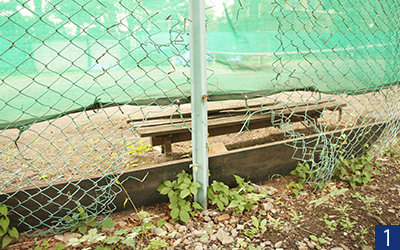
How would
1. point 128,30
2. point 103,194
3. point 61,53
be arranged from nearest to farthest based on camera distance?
point 61,53 → point 128,30 → point 103,194

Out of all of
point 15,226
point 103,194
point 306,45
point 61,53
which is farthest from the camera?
point 306,45

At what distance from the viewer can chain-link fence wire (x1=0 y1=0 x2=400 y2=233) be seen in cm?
137

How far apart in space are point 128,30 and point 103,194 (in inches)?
40.9

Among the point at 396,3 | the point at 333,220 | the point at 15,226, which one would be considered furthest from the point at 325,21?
the point at 15,226

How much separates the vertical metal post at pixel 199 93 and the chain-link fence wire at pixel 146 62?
2.2 inches

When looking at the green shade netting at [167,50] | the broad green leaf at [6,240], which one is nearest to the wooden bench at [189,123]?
the green shade netting at [167,50]

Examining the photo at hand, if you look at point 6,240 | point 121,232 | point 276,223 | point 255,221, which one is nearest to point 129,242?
point 121,232

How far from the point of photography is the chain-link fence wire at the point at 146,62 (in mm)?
1367

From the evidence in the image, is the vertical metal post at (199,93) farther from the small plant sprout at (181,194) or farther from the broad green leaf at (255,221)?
the broad green leaf at (255,221)

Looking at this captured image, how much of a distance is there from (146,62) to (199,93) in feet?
1.26

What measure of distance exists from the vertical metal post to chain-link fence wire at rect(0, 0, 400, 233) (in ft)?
0.18

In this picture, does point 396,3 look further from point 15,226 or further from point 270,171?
point 15,226

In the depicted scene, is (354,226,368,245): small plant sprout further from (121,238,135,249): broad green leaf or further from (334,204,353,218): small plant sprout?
(121,238,135,249): broad green leaf

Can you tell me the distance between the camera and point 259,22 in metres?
1.90
